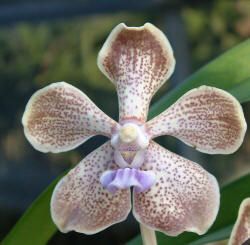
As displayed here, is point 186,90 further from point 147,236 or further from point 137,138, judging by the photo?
point 147,236

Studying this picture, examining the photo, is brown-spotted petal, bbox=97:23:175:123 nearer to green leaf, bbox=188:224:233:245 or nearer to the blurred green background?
green leaf, bbox=188:224:233:245

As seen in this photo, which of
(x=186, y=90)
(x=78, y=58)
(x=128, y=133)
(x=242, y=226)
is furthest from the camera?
(x=78, y=58)

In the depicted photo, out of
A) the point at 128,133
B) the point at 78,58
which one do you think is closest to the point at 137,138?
the point at 128,133

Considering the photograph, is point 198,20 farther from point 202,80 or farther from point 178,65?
point 202,80

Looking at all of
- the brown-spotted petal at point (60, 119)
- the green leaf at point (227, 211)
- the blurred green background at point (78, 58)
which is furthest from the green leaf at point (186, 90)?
the blurred green background at point (78, 58)

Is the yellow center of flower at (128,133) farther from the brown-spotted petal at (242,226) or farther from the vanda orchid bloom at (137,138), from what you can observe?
the brown-spotted petal at (242,226)

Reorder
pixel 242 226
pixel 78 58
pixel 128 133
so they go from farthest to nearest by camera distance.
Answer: pixel 78 58 < pixel 128 133 < pixel 242 226
